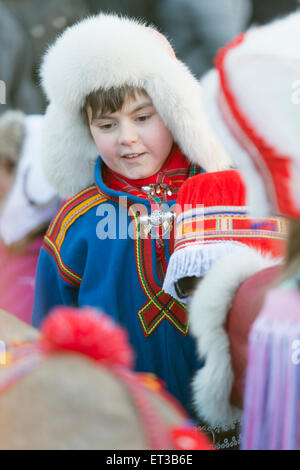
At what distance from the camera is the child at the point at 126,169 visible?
1256mm

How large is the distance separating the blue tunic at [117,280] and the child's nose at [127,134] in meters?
0.13

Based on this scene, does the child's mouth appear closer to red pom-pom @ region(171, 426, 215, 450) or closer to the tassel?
the tassel

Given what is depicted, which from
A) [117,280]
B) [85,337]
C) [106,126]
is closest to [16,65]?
[106,126]

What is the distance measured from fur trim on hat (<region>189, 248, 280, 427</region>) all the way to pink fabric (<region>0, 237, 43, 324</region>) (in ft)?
2.96

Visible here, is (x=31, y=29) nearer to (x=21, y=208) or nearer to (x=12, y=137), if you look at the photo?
(x=12, y=137)

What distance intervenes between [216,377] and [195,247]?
0.78ft

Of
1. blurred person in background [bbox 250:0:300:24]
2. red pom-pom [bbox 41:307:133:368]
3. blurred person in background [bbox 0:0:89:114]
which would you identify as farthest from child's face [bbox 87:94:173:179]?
blurred person in background [bbox 250:0:300:24]

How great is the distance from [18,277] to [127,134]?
666mm

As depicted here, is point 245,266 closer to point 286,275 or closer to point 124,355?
point 286,275

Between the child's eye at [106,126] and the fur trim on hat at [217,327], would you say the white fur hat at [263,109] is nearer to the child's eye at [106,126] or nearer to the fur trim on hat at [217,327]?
the fur trim on hat at [217,327]

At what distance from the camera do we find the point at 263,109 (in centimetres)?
61

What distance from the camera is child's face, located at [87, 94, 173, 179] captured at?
4.13 ft

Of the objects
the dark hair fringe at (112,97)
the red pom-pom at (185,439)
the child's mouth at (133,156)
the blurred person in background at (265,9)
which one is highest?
the blurred person in background at (265,9)

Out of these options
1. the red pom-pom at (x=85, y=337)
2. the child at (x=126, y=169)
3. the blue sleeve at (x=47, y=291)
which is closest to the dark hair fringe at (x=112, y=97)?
the child at (x=126, y=169)
